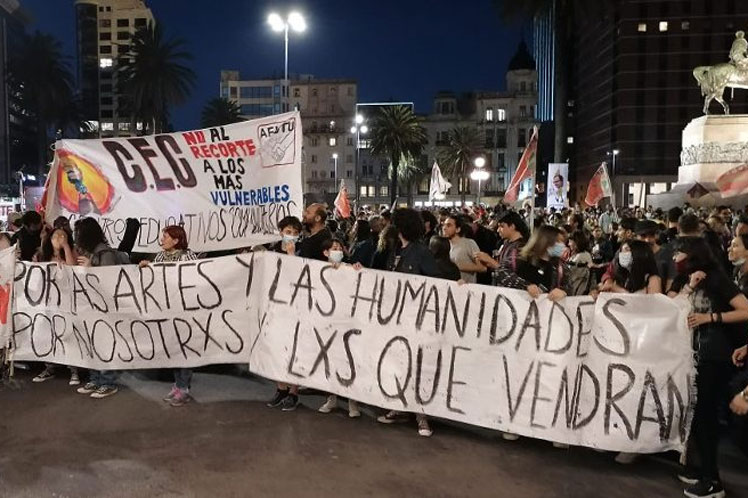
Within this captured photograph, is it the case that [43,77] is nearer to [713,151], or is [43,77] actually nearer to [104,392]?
[713,151]

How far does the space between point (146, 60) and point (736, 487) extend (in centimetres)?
6130

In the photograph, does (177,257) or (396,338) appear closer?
(396,338)

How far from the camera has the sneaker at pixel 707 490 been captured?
14.7ft

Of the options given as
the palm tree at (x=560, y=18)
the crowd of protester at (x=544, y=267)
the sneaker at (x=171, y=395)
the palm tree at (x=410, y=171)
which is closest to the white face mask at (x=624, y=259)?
the crowd of protester at (x=544, y=267)

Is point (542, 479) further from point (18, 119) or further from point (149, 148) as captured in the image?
point (18, 119)

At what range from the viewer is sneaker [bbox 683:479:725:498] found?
447 cm

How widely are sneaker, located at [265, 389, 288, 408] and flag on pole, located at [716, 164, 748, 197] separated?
24.8ft

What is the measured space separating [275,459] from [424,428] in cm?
127

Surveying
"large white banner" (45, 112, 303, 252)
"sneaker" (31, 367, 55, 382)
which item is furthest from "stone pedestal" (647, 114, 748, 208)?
"sneaker" (31, 367, 55, 382)

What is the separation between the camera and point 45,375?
7.29 meters

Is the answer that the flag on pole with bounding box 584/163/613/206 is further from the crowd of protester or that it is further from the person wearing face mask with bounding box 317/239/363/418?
the person wearing face mask with bounding box 317/239/363/418

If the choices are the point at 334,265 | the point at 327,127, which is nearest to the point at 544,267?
the point at 334,265

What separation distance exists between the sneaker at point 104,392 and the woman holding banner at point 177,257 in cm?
58

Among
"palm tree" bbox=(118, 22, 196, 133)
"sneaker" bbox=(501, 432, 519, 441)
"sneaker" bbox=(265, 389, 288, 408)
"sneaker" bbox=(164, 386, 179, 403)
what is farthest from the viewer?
"palm tree" bbox=(118, 22, 196, 133)
